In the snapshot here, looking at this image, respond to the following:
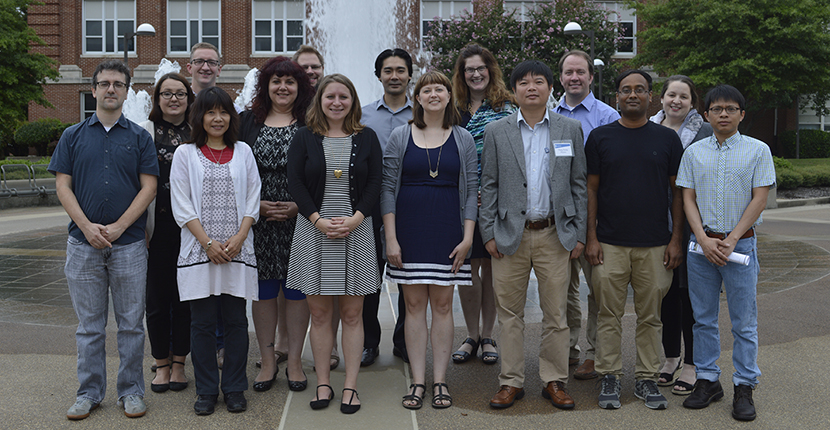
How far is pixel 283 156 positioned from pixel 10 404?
2361 mm

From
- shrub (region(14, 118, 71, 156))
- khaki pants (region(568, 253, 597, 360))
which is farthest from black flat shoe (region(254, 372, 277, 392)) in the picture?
shrub (region(14, 118, 71, 156))

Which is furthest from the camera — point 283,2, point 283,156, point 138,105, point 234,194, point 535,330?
point 283,2

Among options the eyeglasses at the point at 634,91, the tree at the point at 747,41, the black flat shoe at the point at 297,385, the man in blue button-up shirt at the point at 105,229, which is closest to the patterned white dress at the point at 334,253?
the black flat shoe at the point at 297,385

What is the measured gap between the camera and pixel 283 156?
14.7 feet

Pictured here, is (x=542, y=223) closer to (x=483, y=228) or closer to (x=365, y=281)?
(x=483, y=228)

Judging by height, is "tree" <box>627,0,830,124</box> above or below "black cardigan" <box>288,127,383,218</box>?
above

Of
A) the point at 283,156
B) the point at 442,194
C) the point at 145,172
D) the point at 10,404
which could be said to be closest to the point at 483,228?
the point at 442,194

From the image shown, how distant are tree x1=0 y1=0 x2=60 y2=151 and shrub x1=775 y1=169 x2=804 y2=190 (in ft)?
80.8

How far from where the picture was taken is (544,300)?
4.34 m

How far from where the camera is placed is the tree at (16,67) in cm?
2188

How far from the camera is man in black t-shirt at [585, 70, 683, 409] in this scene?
4.25 meters

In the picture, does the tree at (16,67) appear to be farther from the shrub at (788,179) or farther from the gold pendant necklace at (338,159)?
the shrub at (788,179)

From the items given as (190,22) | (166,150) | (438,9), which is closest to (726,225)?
(166,150)

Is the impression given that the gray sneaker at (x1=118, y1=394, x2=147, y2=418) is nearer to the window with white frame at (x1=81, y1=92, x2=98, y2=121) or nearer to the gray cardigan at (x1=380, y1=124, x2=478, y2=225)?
the gray cardigan at (x1=380, y1=124, x2=478, y2=225)
